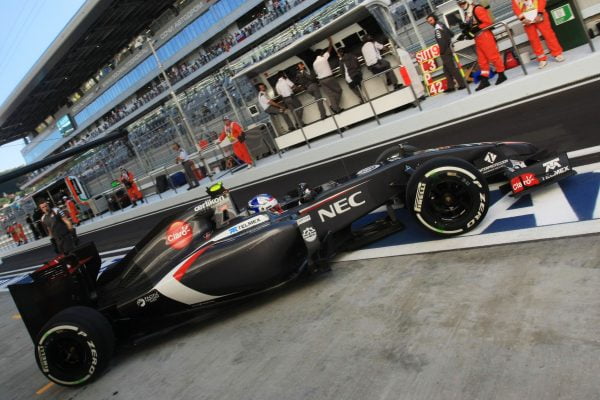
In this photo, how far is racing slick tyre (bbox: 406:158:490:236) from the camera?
4.22m

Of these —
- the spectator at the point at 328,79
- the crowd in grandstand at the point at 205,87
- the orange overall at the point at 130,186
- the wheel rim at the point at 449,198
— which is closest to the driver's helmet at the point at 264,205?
the wheel rim at the point at 449,198

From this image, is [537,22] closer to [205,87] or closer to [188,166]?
[188,166]

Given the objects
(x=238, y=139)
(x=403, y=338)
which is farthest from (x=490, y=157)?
(x=238, y=139)

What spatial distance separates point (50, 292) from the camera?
5.01m

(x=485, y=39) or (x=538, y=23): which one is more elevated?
(x=485, y=39)

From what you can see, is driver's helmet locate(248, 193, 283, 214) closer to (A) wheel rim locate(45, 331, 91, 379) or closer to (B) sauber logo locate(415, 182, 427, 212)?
(B) sauber logo locate(415, 182, 427, 212)

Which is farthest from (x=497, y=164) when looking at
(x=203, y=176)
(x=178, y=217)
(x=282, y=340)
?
(x=203, y=176)

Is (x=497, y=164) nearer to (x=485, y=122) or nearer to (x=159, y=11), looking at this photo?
(x=485, y=122)

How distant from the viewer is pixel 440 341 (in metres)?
3.05

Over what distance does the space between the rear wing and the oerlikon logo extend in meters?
1.01

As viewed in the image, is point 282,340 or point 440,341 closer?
point 440,341

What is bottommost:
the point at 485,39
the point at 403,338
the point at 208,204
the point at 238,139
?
the point at 403,338

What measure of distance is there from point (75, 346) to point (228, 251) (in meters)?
1.73

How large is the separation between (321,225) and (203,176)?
15.8m
